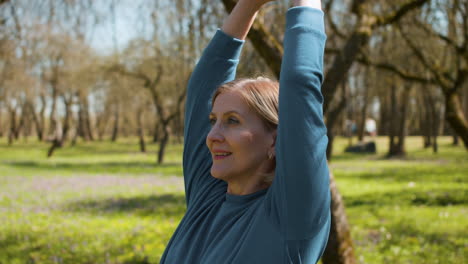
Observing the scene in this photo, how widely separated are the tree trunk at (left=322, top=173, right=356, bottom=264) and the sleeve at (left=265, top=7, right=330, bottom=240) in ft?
8.54

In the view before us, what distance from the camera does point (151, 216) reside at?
8656mm

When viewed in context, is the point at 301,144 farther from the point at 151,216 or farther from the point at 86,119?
the point at 86,119

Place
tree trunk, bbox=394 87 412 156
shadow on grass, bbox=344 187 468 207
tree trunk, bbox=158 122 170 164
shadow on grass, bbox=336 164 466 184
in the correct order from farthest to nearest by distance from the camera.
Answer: tree trunk, bbox=394 87 412 156 → tree trunk, bbox=158 122 170 164 → shadow on grass, bbox=336 164 466 184 → shadow on grass, bbox=344 187 468 207

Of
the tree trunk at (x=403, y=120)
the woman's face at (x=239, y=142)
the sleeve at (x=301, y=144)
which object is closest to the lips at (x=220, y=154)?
the woman's face at (x=239, y=142)

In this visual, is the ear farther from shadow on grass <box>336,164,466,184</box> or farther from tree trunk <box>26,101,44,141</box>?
tree trunk <box>26,101,44,141</box>

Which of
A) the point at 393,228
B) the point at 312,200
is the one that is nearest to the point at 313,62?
the point at 312,200

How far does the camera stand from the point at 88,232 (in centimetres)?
729

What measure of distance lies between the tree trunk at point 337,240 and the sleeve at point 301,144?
8.54 ft

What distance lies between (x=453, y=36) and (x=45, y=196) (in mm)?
10203

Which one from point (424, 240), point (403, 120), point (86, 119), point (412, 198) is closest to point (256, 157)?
point (424, 240)

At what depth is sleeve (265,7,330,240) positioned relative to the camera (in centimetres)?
113

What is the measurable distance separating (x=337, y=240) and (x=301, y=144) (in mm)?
2795

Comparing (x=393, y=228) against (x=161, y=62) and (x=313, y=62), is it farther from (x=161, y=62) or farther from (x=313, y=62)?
(x=161, y=62)

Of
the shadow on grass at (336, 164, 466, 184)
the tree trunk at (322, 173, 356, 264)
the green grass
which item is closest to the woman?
the tree trunk at (322, 173, 356, 264)
